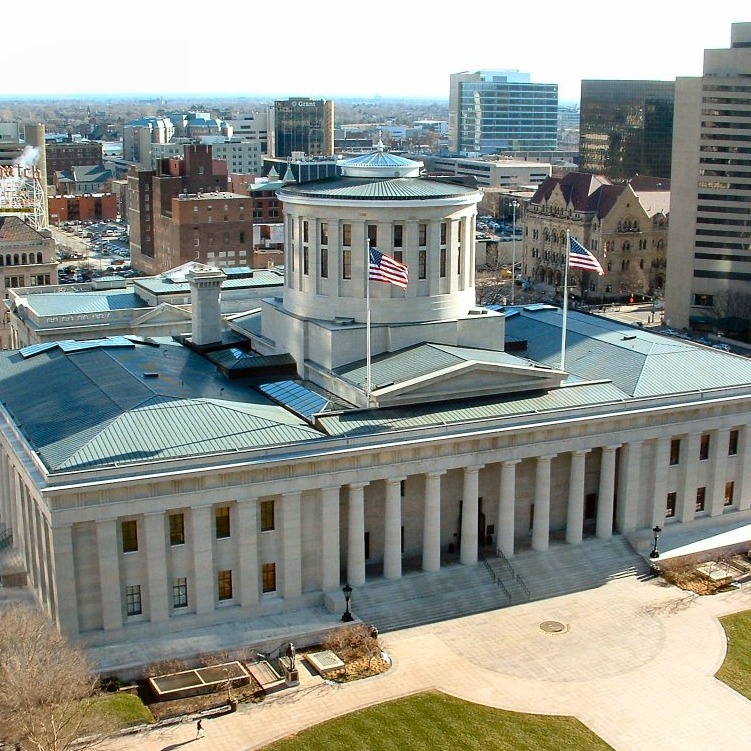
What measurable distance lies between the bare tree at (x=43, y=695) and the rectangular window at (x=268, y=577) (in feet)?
39.2

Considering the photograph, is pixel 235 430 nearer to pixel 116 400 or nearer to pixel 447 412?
pixel 116 400

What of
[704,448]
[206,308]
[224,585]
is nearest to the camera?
[224,585]

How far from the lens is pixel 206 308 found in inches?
2889

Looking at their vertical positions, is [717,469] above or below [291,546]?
above

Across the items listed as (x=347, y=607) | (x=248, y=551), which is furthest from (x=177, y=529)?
(x=347, y=607)

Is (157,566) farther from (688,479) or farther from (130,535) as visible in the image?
(688,479)

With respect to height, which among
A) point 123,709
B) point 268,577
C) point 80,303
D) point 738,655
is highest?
point 80,303

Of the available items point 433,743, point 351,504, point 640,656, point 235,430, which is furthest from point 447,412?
point 433,743

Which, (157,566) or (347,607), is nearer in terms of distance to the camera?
(157,566)

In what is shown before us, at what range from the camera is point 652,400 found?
64500mm

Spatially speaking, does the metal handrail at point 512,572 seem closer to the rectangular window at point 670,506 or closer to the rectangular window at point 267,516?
the rectangular window at point 670,506

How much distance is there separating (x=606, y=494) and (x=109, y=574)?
93.6 feet

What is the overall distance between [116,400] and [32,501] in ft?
21.9

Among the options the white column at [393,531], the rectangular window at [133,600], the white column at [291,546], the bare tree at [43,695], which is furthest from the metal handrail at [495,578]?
the bare tree at [43,695]
